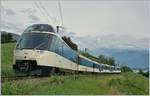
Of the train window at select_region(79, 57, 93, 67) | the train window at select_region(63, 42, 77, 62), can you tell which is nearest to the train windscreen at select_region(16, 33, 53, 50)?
the train window at select_region(63, 42, 77, 62)

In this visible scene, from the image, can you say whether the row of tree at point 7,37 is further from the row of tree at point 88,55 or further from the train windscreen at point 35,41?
the row of tree at point 88,55

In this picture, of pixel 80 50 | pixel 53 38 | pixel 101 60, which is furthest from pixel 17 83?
pixel 101 60

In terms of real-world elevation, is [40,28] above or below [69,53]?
above

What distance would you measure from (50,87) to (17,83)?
3.36 ft

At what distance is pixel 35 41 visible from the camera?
12.0m

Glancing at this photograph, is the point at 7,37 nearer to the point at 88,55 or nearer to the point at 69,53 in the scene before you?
the point at 69,53

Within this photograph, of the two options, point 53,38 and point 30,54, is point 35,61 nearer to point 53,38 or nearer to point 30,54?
point 30,54

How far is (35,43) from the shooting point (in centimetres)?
1203

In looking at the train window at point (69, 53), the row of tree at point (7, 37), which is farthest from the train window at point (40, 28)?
the train window at point (69, 53)

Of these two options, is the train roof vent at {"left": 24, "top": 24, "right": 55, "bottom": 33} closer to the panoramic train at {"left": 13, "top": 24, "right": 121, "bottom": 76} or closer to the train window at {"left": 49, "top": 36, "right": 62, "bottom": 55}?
the panoramic train at {"left": 13, "top": 24, "right": 121, "bottom": 76}

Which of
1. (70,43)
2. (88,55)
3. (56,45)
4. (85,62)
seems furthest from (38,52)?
(88,55)

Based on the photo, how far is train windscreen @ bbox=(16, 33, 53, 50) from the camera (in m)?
12.0

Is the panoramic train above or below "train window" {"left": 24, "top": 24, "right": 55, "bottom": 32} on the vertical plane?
below

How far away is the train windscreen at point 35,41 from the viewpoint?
12.0 m
